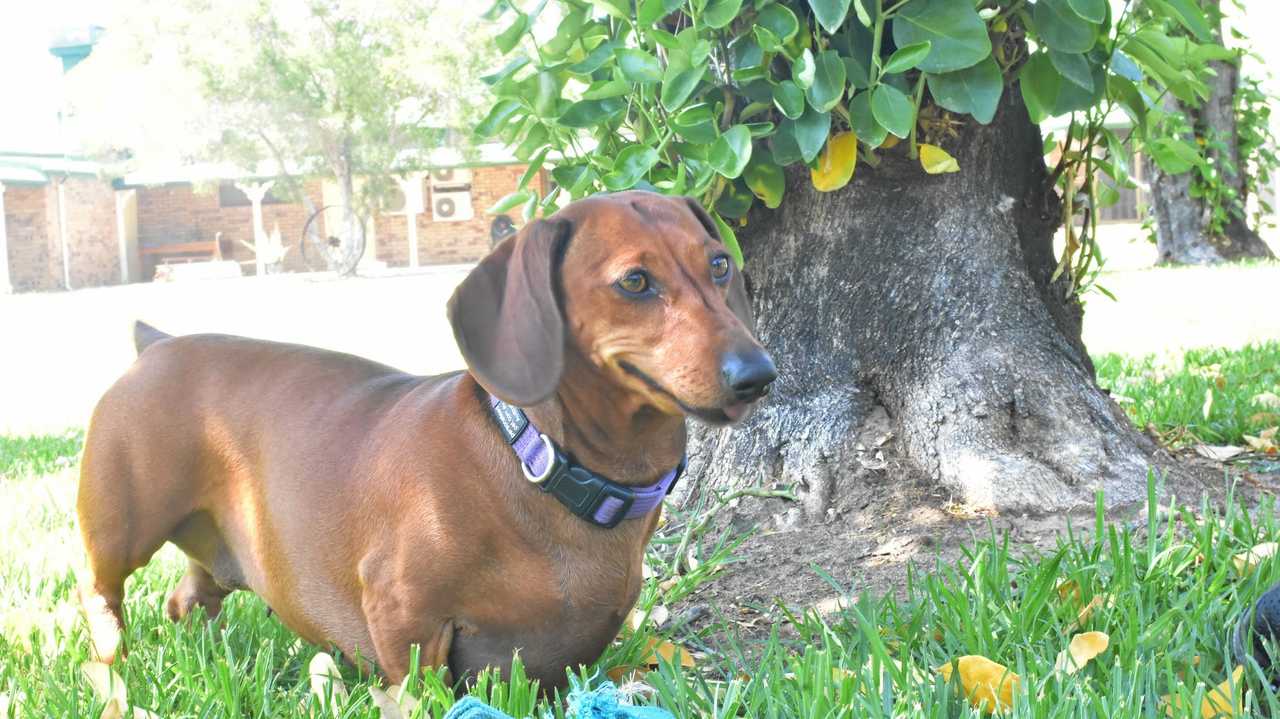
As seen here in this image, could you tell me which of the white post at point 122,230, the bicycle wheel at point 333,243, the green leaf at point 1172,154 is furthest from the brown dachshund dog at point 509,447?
the white post at point 122,230

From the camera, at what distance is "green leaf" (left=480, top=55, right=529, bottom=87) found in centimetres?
334

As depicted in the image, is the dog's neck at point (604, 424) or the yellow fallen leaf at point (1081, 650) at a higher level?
the dog's neck at point (604, 424)

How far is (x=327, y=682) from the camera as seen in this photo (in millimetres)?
2293

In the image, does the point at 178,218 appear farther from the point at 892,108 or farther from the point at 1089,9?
the point at 1089,9

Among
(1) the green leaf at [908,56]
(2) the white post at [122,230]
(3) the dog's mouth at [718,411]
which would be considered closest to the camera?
(3) the dog's mouth at [718,411]

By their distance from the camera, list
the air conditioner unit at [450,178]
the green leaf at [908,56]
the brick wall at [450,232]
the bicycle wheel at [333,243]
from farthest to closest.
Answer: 1. the air conditioner unit at [450,178]
2. the brick wall at [450,232]
3. the bicycle wheel at [333,243]
4. the green leaf at [908,56]

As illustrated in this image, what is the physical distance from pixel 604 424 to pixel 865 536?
1.14 m

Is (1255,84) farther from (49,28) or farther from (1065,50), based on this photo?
(49,28)

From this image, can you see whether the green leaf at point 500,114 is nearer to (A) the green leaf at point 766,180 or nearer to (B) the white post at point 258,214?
(A) the green leaf at point 766,180

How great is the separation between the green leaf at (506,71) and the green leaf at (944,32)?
3.41ft

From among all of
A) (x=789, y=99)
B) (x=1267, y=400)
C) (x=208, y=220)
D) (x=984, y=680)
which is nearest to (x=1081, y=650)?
(x=984, y=680)

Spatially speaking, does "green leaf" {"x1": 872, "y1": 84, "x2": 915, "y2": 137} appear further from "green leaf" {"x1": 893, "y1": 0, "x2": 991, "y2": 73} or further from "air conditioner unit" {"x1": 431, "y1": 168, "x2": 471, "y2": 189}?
"air conditioner unit" {"x1": 431, "y1": 168, "x2": 471, "y2": 189}

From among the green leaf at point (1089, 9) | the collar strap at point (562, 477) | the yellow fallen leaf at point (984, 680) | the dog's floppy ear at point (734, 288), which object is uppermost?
the green leaf at point (1089, 9)

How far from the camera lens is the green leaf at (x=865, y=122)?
118 inches
